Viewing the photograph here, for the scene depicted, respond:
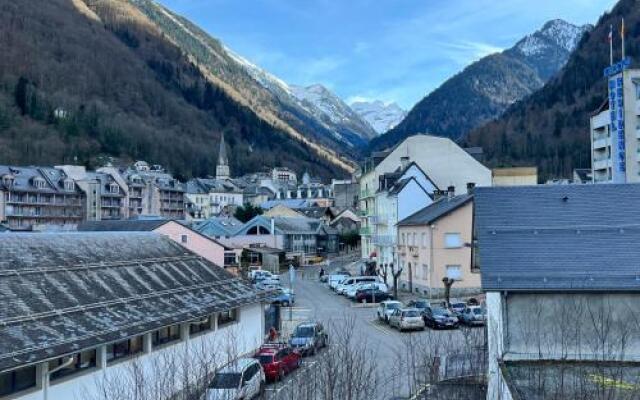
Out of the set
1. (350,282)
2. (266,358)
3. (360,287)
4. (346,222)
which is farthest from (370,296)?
(346,222)

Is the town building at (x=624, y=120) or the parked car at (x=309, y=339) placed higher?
the town building at (x=624, y=120)

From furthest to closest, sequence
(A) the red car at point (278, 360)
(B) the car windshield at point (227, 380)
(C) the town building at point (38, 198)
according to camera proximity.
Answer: (C) the town building at point (38, 198), (A) the red car at point (278, 360), (B) the car windshield at point (227, 380)

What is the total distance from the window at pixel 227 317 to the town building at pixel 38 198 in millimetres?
68233

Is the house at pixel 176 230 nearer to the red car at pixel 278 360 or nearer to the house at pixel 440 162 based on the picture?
the house at pixel 440 162

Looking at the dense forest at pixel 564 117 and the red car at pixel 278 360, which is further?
the dense forest at pixel 564 117

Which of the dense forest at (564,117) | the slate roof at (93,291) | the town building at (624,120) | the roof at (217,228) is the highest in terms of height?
the dense forest at (564,117)

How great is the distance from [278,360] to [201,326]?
3213mm

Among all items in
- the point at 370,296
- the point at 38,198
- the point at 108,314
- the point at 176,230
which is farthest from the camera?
the point at 38,198

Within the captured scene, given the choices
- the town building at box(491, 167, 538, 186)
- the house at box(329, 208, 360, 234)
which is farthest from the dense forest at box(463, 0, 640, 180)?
the town building at box(491, 167, 538, 186)

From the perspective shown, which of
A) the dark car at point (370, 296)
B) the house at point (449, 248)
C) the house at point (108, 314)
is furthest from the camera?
the dark car at point (370, 296)

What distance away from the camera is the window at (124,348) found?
Result: 19.7 meters

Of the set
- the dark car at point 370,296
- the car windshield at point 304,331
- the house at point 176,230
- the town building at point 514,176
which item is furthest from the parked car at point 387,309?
the town building at point 514,176

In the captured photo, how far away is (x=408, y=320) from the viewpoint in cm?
3459

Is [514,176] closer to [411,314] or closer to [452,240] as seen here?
[452,240]
